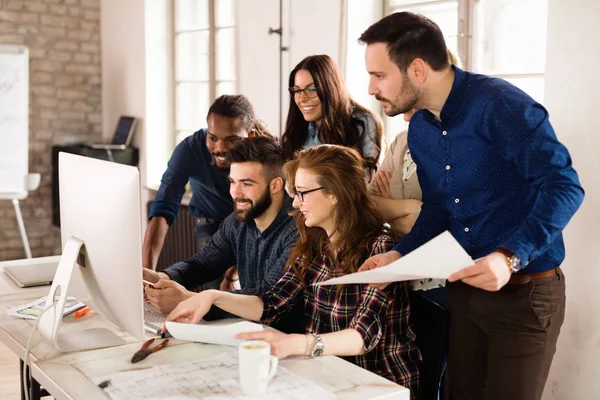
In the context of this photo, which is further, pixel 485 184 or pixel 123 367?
pixel 485 184

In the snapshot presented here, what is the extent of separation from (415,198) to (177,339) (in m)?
0.96

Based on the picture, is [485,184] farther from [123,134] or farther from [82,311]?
[123,134]

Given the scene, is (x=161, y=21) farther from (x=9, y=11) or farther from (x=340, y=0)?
(x=340, y=0)

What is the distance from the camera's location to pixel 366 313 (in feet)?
6.64

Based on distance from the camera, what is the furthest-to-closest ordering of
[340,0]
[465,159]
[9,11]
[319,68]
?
[9,11] → [340,0] → [319,68] → [465,159]

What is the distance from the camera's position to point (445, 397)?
2.28m

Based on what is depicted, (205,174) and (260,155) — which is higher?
(260,155)

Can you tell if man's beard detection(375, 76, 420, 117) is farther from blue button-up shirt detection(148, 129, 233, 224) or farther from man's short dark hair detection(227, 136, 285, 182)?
blue button-up shirt detection(148, 129, 233, 224)

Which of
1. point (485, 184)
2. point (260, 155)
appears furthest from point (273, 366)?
point (260, 155)

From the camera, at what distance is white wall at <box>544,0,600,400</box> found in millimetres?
2688

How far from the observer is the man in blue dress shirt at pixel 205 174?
3.18 m

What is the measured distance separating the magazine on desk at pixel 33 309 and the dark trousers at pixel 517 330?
1.16 metres

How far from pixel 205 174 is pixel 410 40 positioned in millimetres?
1967

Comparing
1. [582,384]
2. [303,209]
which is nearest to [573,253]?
[582,384]
